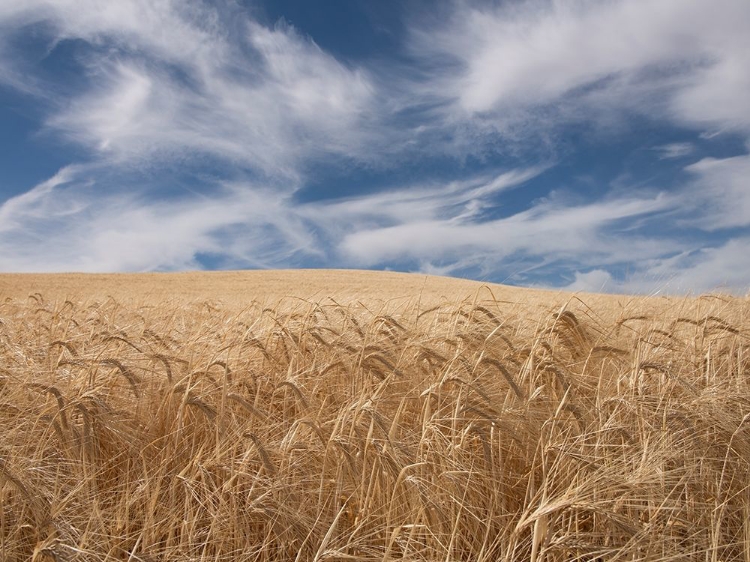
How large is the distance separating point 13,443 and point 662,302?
19.4 feet

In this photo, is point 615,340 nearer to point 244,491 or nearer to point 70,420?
point 244,491

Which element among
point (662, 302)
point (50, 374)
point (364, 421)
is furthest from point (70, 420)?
point (662, 302)

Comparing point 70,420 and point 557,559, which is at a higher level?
point 70,420

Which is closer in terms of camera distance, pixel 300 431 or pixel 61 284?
pixel 300 431

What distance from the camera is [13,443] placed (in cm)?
251

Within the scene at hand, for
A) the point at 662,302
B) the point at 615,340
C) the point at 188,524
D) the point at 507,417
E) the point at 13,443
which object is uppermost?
the point at 662,302

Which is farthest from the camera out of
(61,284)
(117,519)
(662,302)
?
(61,284)

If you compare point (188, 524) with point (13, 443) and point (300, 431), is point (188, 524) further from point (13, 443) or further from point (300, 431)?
point (13, 443)

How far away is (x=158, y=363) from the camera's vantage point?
3326 millimetres

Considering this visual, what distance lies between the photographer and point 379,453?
2168mm

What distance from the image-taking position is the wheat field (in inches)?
79.5

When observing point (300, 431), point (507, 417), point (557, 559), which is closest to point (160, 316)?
point (300, 431)

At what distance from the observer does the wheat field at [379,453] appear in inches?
79.5

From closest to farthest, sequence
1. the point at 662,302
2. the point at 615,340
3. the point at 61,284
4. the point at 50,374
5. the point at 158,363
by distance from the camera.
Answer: the point at 50,374
the point at 158,363
the point at 615,340
the point at 662,302
the point at 61,284
